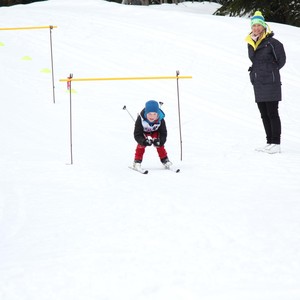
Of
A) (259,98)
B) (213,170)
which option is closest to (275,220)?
(213,170)

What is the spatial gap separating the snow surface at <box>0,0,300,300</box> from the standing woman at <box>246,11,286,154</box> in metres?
0.48

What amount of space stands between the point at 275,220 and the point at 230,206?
561 millimetres

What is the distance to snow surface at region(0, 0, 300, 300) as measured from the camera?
3.55m

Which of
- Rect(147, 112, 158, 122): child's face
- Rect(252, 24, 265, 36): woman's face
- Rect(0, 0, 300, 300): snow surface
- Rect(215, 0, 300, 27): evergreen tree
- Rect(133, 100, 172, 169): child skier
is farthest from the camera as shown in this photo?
Rect(215, 0, 300, 27): evergreen tree

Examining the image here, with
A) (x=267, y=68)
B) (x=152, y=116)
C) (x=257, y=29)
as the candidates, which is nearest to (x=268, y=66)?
(x=267, y=68)

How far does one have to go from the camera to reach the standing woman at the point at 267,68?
690cm

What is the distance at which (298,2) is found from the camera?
1584 centimetres

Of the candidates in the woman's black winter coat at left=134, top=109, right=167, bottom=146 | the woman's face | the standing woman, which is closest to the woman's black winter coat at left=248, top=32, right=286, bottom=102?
the standing woman

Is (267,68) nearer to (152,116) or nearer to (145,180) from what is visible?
(152,116)

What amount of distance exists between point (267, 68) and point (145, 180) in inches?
94.9

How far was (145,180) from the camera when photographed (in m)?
6.13

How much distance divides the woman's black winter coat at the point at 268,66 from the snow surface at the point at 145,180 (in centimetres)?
88

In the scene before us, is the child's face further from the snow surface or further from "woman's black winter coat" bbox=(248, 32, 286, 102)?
"woman's black winter coat" bbox=(248, 32, 286, 102)

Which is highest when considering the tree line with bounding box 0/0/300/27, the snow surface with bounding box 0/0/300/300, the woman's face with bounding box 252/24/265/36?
the tree line with bounding box 0/0/300/27
